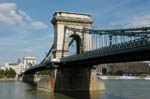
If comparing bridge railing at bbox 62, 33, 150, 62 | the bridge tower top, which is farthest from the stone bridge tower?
bridge railing at bbox 62, 33, 150, 62

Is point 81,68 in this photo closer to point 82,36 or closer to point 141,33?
point 82,36

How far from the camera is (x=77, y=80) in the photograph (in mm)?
58125

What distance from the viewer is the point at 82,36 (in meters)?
61.5

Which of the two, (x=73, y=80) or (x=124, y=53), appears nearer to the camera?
(x=124, y=53)

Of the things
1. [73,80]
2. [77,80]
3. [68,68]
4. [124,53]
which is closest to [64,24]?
[68,68]

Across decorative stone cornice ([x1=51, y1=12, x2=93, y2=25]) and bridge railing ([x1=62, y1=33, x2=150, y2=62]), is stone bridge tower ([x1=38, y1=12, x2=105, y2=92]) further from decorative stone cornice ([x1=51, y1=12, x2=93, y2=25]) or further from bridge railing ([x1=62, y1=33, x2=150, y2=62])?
bridge railing ([x1=62, y1=33, x2=150, y2=62])

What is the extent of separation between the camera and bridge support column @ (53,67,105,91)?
5722 cm

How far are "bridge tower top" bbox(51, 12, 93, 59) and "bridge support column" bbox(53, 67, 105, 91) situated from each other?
3.40 meters

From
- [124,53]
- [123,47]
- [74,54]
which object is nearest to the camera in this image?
[124,53]

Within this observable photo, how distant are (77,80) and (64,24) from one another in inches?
373

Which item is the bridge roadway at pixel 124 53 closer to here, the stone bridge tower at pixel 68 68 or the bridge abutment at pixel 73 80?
the bridge abutment at pixel 73 80

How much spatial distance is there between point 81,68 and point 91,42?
16.0 ft

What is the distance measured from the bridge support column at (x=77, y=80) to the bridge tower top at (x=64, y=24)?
11.1ft

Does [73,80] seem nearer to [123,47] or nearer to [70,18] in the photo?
[70,18]
